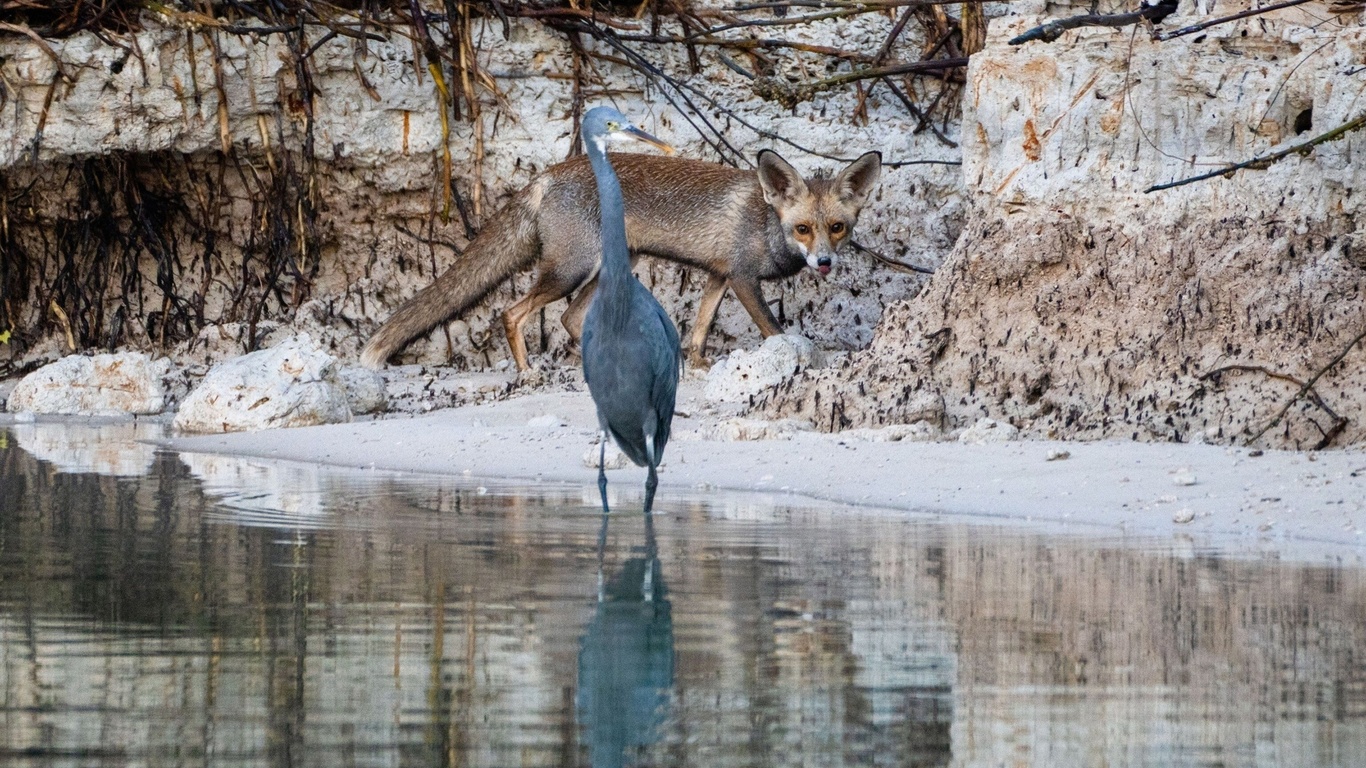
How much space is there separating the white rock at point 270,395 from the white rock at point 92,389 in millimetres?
1712

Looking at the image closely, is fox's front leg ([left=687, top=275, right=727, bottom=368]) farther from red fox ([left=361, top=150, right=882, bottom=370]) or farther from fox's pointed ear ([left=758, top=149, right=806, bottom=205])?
fox's pointed ear ([left=758, top=149, right=806, bottom=205])

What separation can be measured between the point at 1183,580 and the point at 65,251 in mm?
11648

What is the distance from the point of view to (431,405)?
1176 cm

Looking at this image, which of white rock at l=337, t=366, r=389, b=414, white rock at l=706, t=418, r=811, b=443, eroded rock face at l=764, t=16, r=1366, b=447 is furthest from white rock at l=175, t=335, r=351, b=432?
eroded rock face at l=764, t=16, r=1366, b=447

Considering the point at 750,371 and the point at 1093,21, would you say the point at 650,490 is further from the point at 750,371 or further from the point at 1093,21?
the point at 750,371

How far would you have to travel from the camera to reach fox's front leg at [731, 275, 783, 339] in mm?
12609

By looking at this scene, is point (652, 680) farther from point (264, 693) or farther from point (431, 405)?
point (431, 405)

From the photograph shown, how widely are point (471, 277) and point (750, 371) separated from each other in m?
2.81

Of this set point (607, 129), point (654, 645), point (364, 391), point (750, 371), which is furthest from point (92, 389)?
point (654, 645)

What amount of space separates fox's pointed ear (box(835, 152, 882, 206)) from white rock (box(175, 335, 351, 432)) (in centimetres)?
381

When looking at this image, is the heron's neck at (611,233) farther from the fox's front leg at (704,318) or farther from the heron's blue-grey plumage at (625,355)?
the fox's front leg at (704,318)

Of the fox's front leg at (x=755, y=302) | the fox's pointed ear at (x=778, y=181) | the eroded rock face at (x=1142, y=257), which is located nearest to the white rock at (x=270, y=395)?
the eroded rock face at (x=1142, y=257)

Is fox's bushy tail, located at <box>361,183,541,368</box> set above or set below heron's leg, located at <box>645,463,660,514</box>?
above

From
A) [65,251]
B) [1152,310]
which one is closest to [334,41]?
[65,251]
